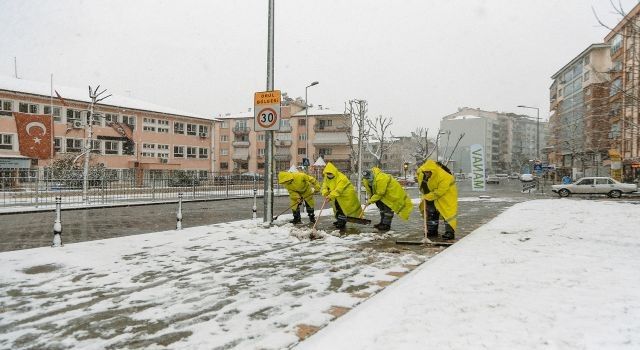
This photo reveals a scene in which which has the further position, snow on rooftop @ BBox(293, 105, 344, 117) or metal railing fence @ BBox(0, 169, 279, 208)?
snow on rooftop @ BBox(293, 105, 344, 117)

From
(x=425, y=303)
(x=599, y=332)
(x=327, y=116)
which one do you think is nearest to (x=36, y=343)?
(x=425, y=303)

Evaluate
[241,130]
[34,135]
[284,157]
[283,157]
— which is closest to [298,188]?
[34,135]

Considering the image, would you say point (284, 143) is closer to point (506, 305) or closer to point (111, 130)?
point (111, 130)

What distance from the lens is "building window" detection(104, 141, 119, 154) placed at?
131 ft

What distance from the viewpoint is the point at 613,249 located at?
6543 mm

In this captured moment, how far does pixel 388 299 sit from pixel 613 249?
4544 millimetres

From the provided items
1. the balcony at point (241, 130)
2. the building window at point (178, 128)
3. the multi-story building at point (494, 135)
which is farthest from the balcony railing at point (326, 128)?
the multi-story building at point (494, 135)

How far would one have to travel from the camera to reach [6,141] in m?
33.7

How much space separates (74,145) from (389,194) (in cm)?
3602

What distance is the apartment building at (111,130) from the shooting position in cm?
3356

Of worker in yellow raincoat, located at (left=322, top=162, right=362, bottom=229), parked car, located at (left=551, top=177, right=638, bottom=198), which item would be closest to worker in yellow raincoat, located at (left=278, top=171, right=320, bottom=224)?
worker in yellow raincoat, located at (left=322, top=162, right=362, bottom=229)

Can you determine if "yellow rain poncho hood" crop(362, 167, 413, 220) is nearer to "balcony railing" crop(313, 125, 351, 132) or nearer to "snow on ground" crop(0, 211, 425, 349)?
"snow on ground" crop(0, 211, 425, 349)

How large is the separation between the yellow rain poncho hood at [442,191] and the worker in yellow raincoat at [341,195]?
210cm

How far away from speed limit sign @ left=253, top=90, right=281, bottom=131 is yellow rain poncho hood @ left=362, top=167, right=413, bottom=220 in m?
2.78
